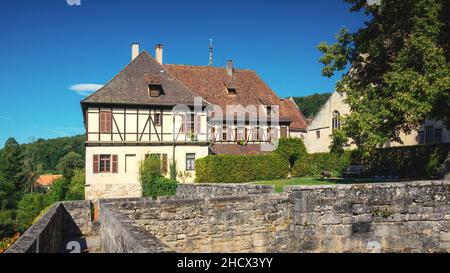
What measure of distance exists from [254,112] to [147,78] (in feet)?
35.5

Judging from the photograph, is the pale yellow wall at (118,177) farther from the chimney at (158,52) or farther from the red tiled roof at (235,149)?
the chimney at (158,52)

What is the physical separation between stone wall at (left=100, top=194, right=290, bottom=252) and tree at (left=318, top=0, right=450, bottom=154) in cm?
749

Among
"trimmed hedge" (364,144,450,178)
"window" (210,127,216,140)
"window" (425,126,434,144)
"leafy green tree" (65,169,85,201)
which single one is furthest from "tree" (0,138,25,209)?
"window" (425,126,434,144)

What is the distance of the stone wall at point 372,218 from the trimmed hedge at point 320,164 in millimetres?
18889

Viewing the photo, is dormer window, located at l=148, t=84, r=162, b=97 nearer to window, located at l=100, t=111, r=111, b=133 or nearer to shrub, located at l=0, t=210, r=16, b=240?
window, located at l=100, t=111, r=111, b=133

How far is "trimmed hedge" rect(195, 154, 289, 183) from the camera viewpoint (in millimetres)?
28891

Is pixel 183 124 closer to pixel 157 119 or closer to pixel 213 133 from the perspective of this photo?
pixel 157 119

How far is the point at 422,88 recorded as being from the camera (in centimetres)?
1583

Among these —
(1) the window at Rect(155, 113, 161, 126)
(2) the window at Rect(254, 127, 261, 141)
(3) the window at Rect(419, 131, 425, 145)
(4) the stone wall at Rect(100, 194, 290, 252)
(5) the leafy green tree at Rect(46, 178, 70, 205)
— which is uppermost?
(1) the window at Rect(155, 113, 161, 126)

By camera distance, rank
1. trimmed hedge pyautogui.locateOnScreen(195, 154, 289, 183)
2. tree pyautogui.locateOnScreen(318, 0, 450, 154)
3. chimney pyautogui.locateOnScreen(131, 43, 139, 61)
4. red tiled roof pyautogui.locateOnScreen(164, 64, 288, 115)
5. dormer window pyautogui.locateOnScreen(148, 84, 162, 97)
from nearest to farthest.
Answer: tree pyautogui.locateOnScreen(318, 0, 450, 154), trimmed hedge pyautogui.locateOnScreen(195, 154, 289, 183), dormer window pyautogui.locateOnScreen(148, 84, 162, 97), chimney pyautogui.locateOnScreen(131, 43, 139, 61), red tiled roof pyautogui.locateOnScreen(164, 64, 288, 115)

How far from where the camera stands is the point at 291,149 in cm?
3105

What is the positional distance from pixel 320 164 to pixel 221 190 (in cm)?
1657

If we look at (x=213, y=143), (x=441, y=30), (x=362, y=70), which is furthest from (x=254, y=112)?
(x=441, y=30)
